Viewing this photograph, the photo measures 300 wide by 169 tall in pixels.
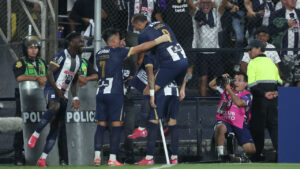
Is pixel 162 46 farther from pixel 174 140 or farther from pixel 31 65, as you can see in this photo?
pixel 31 65

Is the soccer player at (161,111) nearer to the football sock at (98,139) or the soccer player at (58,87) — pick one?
the football sock at (98,139)

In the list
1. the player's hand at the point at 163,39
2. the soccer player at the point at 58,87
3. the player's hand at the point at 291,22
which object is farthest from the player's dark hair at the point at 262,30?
the soccer player at the point at 58,87

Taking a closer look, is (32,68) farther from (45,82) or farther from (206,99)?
(206,99)

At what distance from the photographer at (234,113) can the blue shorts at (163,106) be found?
0.96 meters

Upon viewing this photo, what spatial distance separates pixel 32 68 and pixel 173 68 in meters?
2.18

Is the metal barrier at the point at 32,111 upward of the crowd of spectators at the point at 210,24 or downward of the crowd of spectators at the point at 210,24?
downward

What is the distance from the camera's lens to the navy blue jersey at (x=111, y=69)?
998 cm

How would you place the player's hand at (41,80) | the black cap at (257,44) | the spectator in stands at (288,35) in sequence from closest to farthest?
the player's hand at (41,80) < the black cap at (257,44) < the spectator in stands at (288,35)

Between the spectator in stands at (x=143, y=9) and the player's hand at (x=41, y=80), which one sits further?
the spectator in stands at (x=143, y=9)

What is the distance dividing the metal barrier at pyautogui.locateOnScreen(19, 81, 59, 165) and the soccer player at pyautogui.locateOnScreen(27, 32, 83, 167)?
1.36 ft

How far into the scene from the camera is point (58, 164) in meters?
10.9

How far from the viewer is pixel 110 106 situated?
32.8 ft

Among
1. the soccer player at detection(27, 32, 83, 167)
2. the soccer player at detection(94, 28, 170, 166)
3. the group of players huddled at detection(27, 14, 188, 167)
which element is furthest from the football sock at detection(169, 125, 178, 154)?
the soccer player at detection(27, 32, 83, 167)

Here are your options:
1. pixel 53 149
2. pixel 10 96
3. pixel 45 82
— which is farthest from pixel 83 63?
pixel 10 96
